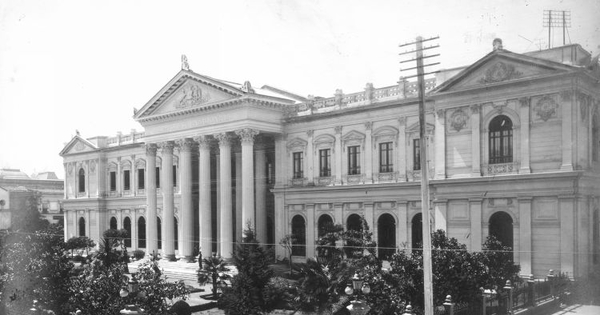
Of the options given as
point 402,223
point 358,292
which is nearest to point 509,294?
point 358,292

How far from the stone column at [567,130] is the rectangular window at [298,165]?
1818cm

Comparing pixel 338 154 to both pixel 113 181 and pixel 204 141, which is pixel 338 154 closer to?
pixel 204 141

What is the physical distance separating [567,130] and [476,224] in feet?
20.8

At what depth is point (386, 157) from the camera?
36250mm

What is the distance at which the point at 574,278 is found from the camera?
26250 millimetres

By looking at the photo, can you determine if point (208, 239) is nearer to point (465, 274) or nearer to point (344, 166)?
point (344, 166)

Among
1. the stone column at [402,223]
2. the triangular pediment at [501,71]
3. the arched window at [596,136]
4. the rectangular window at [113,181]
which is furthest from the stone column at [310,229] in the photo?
the rectangular window at [113,181]

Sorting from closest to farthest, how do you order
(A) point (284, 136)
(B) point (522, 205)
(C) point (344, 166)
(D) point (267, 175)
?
(B) point (522, 205), (C) point (344, 166), (A) point (284, 136), (D) point (267, 175)

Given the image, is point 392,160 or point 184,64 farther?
point 184,64

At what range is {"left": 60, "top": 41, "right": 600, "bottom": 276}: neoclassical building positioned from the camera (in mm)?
27219

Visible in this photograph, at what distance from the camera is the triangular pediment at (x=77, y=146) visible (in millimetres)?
58922

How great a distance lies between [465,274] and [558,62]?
38.5 feet

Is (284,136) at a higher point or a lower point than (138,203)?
higher

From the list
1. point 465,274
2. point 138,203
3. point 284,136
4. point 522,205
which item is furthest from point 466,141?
point 138,203
